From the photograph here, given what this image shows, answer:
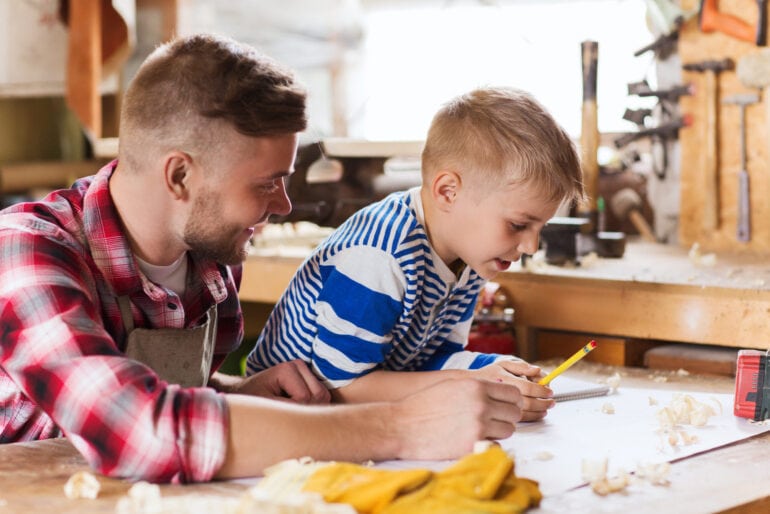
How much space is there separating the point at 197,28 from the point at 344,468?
3.15 meters

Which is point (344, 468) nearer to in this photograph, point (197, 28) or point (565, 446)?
point (565, 446)

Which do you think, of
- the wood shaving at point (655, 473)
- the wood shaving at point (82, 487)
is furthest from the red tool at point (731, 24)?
the wood shaving at point (82, 487)

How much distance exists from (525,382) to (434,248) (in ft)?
0.95

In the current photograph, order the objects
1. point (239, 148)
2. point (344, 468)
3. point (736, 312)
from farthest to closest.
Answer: point (736, 312)
point (239, 148)
point (344, 468)

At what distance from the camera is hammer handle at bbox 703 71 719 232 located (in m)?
2.76

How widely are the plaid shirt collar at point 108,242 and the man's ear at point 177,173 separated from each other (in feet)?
0.29

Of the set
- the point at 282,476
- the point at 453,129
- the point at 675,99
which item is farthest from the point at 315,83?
the point at 282,476

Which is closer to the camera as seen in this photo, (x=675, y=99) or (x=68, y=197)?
(x=68, y=197)

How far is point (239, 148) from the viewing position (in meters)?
1.41

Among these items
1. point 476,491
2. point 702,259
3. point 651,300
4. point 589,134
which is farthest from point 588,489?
point 589,134

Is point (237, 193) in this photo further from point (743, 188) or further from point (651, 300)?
point (743, 188)

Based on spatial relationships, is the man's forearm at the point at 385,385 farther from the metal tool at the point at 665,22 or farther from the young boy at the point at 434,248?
the metal tool at the point at 665,22

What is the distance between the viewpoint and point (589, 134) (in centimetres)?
262

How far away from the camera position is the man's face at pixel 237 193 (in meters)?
1.42
